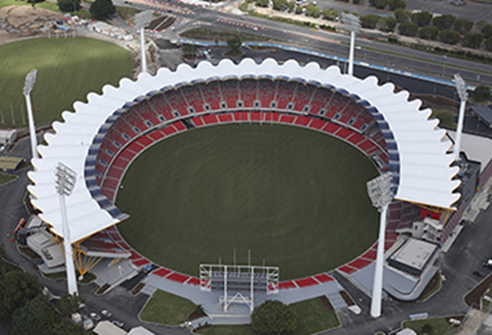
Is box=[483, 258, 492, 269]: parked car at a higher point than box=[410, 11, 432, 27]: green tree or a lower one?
lower

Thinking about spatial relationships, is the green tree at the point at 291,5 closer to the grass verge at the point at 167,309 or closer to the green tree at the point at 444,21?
the green tree at the point at 444,21

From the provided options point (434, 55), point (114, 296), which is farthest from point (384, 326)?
point (434, 55)

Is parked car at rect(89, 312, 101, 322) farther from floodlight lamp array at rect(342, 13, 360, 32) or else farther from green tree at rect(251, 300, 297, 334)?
floodlight lamp array at rect(342, 13, 360, 32)

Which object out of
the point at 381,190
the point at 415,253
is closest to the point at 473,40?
the point at 415,253

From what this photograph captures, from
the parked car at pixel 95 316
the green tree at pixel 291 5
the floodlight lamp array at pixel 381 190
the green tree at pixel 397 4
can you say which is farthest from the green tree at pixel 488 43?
the parked car at pixel 95 316

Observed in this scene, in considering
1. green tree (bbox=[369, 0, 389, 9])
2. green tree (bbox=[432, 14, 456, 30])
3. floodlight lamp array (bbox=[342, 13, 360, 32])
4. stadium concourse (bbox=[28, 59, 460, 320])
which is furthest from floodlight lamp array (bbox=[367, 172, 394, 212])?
green tree (bbox=[369, 0, 389, 9])

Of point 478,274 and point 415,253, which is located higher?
point 415,253

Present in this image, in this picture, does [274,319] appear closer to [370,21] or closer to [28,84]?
A: [28,84]
